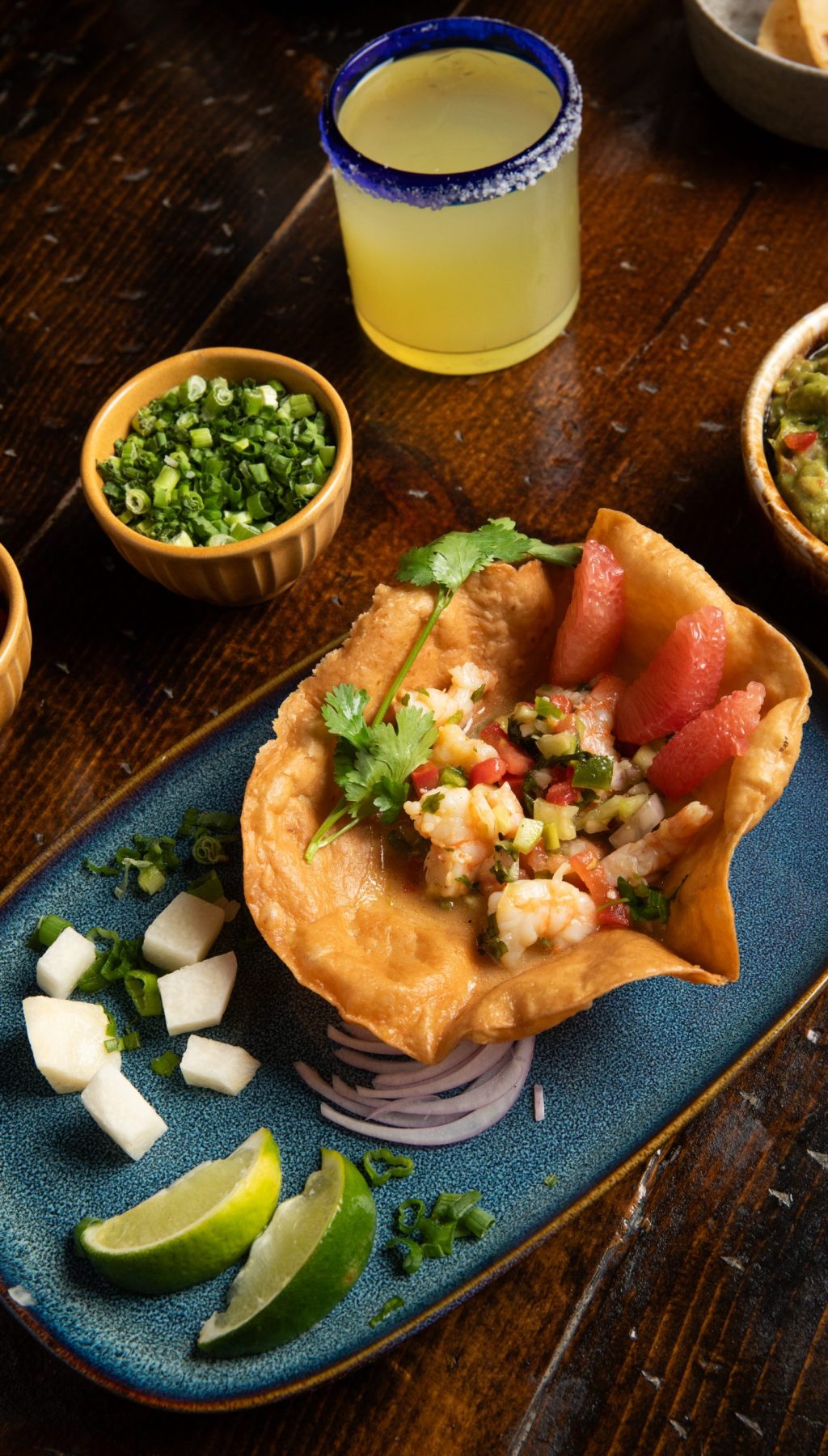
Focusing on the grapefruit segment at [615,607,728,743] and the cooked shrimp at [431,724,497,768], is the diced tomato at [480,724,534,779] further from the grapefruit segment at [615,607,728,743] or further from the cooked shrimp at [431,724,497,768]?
the grapefruit segment at [615,607,728,743]

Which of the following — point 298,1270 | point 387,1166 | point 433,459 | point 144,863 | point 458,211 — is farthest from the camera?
point 433,459

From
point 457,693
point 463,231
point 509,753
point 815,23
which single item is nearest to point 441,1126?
point 509,753

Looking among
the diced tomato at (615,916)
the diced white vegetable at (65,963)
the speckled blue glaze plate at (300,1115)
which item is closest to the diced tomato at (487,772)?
the diced tomato at (615,916)

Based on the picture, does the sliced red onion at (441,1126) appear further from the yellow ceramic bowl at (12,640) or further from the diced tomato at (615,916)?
the yellow ceramic bowl at (12,640)

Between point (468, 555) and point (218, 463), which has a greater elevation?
point (468, 555)

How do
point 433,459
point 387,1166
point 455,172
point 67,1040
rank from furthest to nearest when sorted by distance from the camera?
point 433,459 → point 455,172 → point 67,1040 → point 387,1166

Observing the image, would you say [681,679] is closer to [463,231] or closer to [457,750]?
[457,750]

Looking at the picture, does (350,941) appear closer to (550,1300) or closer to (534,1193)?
(534,1193)
